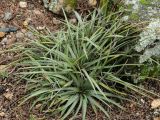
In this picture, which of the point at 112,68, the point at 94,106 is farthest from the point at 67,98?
the point at 112,68

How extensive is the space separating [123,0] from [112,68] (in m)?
0.72

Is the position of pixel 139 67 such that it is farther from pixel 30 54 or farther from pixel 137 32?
pixel 30 54

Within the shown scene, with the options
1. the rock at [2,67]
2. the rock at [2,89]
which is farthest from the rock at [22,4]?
the rock at [2,89]

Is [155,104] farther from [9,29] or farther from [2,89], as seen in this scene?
[9,29]

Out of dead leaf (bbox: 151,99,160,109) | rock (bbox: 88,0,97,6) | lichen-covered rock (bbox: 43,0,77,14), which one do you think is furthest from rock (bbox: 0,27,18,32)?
dead leaf (bbox: 151,99,160,109)

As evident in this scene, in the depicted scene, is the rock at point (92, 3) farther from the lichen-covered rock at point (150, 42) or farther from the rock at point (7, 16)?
the lichen-covered rock at point (150, 42)

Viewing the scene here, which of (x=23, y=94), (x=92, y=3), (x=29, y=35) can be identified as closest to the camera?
(x=23, y=94)

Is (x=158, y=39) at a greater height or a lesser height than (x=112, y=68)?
greater

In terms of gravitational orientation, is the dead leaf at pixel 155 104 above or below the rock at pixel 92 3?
below

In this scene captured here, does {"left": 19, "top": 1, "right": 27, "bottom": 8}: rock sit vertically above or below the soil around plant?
above

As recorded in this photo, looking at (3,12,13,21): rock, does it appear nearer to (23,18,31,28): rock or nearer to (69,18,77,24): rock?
(23,18,31,28): rock

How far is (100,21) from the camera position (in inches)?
162

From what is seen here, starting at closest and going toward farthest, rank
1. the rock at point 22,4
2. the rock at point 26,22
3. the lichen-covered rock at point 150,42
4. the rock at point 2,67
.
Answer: the lichen-covered rock at point 150,42 → the rock at point 2,67 → the rock at point 26,22 → the rock at point 22,4

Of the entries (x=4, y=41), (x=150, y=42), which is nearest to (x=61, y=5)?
(x=4, y=41)
